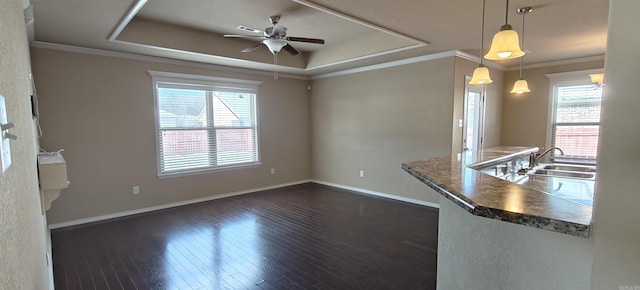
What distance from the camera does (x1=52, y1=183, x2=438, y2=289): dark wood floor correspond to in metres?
2.60

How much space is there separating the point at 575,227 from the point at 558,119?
18.4ft

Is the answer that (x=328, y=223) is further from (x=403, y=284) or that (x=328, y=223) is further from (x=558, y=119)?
(x=558, y=119)

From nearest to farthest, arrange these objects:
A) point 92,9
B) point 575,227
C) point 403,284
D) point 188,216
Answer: point 575,227, point 403,284, point 92,9, point 188,216

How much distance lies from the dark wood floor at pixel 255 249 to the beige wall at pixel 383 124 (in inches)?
33.2

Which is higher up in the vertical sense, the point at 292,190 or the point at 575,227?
the point at 575,227

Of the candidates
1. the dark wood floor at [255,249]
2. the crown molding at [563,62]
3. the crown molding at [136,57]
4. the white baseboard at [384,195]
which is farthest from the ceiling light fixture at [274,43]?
the crown molding at [563,62]

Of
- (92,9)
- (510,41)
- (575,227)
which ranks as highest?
(92,9)

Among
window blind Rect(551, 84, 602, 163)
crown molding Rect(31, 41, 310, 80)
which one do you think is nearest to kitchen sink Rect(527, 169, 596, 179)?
window blind Rect(551, 84, 602, 163)

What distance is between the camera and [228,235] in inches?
142

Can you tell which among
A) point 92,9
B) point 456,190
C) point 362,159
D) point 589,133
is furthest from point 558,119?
point 92,9

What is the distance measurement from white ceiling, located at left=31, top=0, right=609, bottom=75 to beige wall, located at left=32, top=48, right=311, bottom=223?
304mm

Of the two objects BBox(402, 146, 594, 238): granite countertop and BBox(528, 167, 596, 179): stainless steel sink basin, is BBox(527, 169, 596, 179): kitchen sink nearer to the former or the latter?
BBox(528, 167, 596, 179): stainless steel sink basin

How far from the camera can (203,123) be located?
518cm

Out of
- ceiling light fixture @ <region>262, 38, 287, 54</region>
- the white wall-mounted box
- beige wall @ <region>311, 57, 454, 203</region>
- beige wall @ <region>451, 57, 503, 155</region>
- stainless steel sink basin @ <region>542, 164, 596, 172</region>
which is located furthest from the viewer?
beige wall @ <region>311, 57, 454, 203</region>
